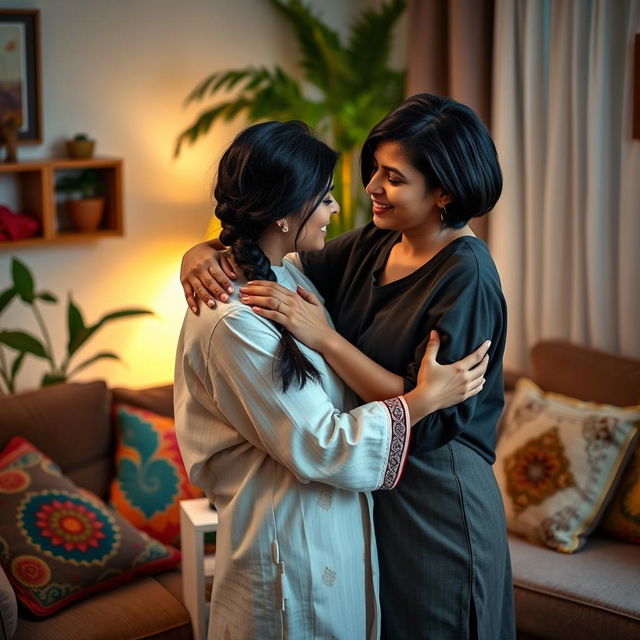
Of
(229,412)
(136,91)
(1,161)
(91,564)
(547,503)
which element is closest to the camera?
(229,412)

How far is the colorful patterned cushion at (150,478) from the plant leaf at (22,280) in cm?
53

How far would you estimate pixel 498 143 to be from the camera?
351cm

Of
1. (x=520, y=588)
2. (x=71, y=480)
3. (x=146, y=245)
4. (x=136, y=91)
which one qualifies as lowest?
(x=520, y=588)

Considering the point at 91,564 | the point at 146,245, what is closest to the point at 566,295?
the point at 146,245

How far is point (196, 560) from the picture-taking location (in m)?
2.55

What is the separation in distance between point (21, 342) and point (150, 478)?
26.4 inches

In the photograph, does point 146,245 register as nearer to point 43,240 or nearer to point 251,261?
point 43,240

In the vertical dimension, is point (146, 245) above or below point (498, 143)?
below

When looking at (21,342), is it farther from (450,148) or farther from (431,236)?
(450,148)

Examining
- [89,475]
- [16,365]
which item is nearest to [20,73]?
[16,365]

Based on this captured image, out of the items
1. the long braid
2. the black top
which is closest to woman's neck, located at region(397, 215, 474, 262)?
the black top

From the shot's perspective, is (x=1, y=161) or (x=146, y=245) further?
(x=146, y=245)

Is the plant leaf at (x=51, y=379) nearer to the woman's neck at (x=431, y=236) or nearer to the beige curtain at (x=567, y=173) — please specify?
the beige curtain at (x=567, y=173)

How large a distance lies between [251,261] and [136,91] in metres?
2.21
